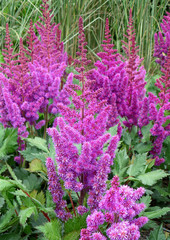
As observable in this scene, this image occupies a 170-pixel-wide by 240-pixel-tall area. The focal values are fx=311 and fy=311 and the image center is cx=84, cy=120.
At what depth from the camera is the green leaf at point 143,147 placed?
6.98 ft

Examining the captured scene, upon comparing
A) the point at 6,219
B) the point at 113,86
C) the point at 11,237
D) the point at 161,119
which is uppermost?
the point at 113,86

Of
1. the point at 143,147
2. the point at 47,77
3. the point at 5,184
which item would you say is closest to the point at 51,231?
the point at 5,184

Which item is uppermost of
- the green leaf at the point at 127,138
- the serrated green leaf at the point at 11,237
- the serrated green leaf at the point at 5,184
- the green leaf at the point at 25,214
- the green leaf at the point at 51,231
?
the serrated green leaf at the point at 5,184

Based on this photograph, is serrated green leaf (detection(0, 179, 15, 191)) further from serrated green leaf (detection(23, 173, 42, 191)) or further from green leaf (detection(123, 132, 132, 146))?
green leaf (detection(123, 132, 132, 146))

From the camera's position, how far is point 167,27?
3.42 meters

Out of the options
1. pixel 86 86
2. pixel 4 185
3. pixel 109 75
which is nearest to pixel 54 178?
pixel 4 185

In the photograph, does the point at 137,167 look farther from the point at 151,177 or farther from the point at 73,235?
the point at 73,235

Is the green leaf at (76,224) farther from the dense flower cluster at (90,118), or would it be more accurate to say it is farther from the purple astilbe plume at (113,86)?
the purple astilbe plume at (113,86)

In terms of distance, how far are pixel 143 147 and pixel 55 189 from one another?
92cm

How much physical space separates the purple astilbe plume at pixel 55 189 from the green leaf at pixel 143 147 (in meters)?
0.82

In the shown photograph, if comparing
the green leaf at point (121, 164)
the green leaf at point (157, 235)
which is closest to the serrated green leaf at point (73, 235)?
the green leaf at point (157, 235)

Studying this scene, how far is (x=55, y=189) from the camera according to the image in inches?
56.8

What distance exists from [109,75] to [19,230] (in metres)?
1.17

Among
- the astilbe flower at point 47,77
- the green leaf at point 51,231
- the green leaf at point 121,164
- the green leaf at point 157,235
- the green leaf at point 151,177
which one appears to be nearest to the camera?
the green leaf at point 51,231
